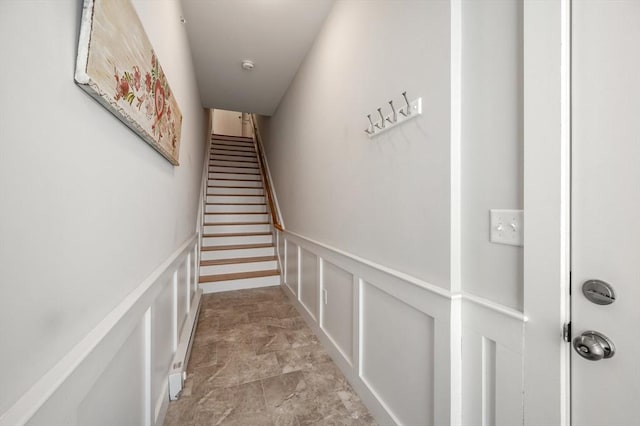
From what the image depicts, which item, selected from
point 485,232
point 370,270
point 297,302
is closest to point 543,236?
point 485,232

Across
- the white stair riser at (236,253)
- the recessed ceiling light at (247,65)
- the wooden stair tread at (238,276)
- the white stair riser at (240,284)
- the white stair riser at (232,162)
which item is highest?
the recessed ceiling light at (247,65)

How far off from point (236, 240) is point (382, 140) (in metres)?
3.36

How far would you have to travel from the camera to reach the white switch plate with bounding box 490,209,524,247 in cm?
81

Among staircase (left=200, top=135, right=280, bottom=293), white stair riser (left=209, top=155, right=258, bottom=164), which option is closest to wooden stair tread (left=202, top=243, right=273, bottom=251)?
staircase (left=200, top=135, right=280, bottom=293)

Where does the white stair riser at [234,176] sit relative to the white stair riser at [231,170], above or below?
below

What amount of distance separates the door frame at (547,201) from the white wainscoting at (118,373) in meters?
1.14

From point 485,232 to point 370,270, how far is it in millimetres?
662

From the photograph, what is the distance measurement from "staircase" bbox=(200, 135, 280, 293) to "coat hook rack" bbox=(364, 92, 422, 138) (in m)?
2.81

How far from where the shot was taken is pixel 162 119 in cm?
135

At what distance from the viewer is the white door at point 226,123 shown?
7.63 meters

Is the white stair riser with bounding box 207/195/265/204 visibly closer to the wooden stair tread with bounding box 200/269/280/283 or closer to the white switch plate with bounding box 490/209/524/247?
the wooden stair tread with bounding box 200/269/280/283

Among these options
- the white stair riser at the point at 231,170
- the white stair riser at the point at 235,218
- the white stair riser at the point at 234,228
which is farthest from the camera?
the white stair riser at the point at 231,170

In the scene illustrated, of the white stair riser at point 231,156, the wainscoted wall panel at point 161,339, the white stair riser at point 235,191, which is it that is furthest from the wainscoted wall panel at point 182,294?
the white stair riser at point 231,156

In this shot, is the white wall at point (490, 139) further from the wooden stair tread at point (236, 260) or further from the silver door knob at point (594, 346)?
the wooden stair tread at point (236, 260)
